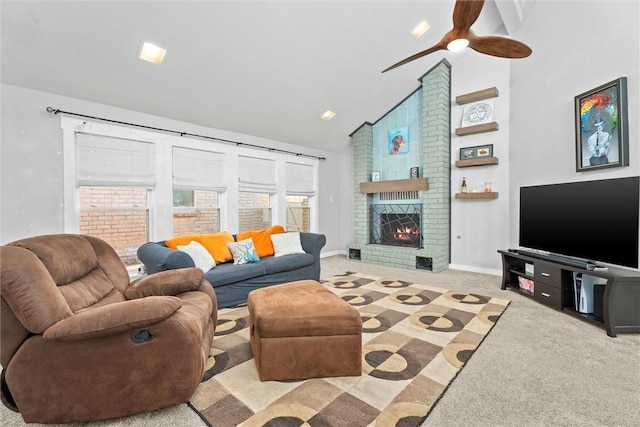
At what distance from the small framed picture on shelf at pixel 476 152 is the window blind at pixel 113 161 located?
4.65m

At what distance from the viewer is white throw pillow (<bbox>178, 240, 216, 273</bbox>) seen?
308cm

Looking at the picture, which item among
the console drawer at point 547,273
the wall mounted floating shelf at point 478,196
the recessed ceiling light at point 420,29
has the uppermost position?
the recessed ceiling light at point 420,29

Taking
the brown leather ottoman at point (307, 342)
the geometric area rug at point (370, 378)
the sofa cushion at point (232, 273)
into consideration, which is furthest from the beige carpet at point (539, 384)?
the sofa cushion at point (232, 273)

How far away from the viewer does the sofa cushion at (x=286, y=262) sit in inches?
137

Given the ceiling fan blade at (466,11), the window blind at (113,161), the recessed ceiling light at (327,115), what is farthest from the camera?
the recessed ceiling light at (327,115)

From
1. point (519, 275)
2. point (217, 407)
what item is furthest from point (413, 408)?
point (519, 275)

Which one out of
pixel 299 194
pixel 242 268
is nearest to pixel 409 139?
pixel 299 194

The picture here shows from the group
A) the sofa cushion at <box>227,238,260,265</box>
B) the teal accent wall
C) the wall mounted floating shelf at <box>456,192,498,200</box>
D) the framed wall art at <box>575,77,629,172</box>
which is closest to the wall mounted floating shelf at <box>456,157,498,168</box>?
the wall mounted floating shelf at <box>456,192,498,200</box>

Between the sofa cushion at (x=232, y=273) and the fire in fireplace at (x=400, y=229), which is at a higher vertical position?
the fire in fireplace at (x=400, y=229)

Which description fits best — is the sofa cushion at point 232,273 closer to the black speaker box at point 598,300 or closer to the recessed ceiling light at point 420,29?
the black speaker box at point 598,300

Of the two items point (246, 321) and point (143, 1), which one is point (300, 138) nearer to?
point (143, 1)

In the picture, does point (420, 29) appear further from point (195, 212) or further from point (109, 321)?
point (109, 321)

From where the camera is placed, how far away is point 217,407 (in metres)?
1.55

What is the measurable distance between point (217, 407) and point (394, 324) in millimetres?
1614
